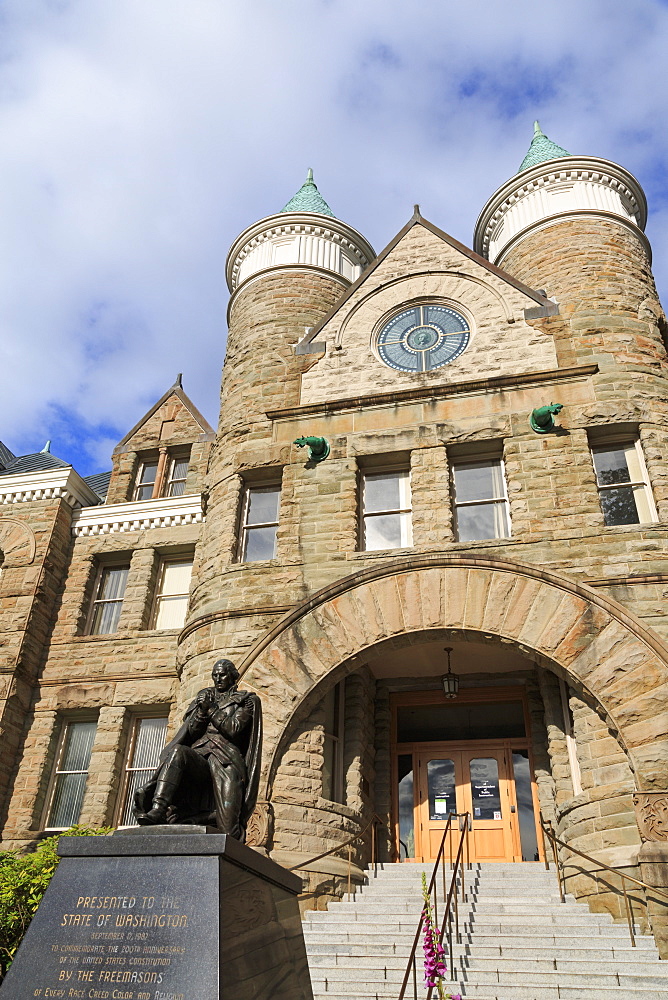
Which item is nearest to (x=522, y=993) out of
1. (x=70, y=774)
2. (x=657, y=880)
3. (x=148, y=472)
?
(x=657, y=880)

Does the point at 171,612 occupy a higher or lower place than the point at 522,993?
higher

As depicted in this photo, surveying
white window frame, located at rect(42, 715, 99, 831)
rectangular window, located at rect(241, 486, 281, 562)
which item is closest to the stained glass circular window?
rectangular window, located at rect(241, 486, 281, 562)

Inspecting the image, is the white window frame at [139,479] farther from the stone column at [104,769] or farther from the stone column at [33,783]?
the stone column at [33,783]

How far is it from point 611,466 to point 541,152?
11593 millimetres

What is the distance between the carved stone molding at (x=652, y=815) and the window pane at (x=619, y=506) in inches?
173

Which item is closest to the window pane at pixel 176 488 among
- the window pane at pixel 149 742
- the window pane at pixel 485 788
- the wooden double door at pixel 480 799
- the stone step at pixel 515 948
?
the window pane at pixel 149 742

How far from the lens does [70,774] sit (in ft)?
47.4

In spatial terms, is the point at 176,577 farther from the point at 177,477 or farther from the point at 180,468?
the point at 180,468

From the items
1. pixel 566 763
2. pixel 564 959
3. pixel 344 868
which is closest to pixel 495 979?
pixel 564 959

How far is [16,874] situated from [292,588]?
5556 millimetres

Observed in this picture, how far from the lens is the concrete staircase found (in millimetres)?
7516

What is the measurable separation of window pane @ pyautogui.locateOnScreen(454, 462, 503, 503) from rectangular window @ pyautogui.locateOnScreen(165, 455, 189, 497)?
288 inches

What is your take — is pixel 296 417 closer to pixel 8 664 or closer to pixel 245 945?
pixel 8 664

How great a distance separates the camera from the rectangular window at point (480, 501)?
12.7 metres
